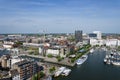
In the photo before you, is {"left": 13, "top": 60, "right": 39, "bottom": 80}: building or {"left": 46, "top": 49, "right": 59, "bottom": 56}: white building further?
{"left": 46, "top": 49, "right": 59, "bottom": 56}: white building

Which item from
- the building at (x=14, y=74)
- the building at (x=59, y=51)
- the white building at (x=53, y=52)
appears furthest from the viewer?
the white building at (x=53, y=52)

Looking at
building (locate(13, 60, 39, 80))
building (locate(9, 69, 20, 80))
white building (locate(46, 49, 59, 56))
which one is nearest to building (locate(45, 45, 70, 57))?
white building (locate(46, 49, 59, 56))

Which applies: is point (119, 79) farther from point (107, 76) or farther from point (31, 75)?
point (31, 75)

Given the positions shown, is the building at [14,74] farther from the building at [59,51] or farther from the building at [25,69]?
the building at [59,51]

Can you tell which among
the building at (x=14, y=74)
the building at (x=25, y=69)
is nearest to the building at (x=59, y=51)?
the building at (x=25, y=69)

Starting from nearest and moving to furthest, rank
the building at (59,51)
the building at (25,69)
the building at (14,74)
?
the building at (14,74), the building at (25,69), the building at (59,51)

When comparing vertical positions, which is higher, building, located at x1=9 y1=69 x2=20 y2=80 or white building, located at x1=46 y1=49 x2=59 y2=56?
building, located at x1=9 y1=69 x2=20 y2=80

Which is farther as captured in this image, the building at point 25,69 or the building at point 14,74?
the building at point 25,69

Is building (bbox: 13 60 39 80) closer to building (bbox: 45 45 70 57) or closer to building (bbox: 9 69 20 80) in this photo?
building (bbox: 9 69 20 80)

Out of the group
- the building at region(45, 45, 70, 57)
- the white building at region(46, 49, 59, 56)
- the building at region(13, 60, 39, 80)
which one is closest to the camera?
the building at region(13, 60, 39, 80)

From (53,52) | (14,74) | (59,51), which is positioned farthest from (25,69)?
(53,52)
